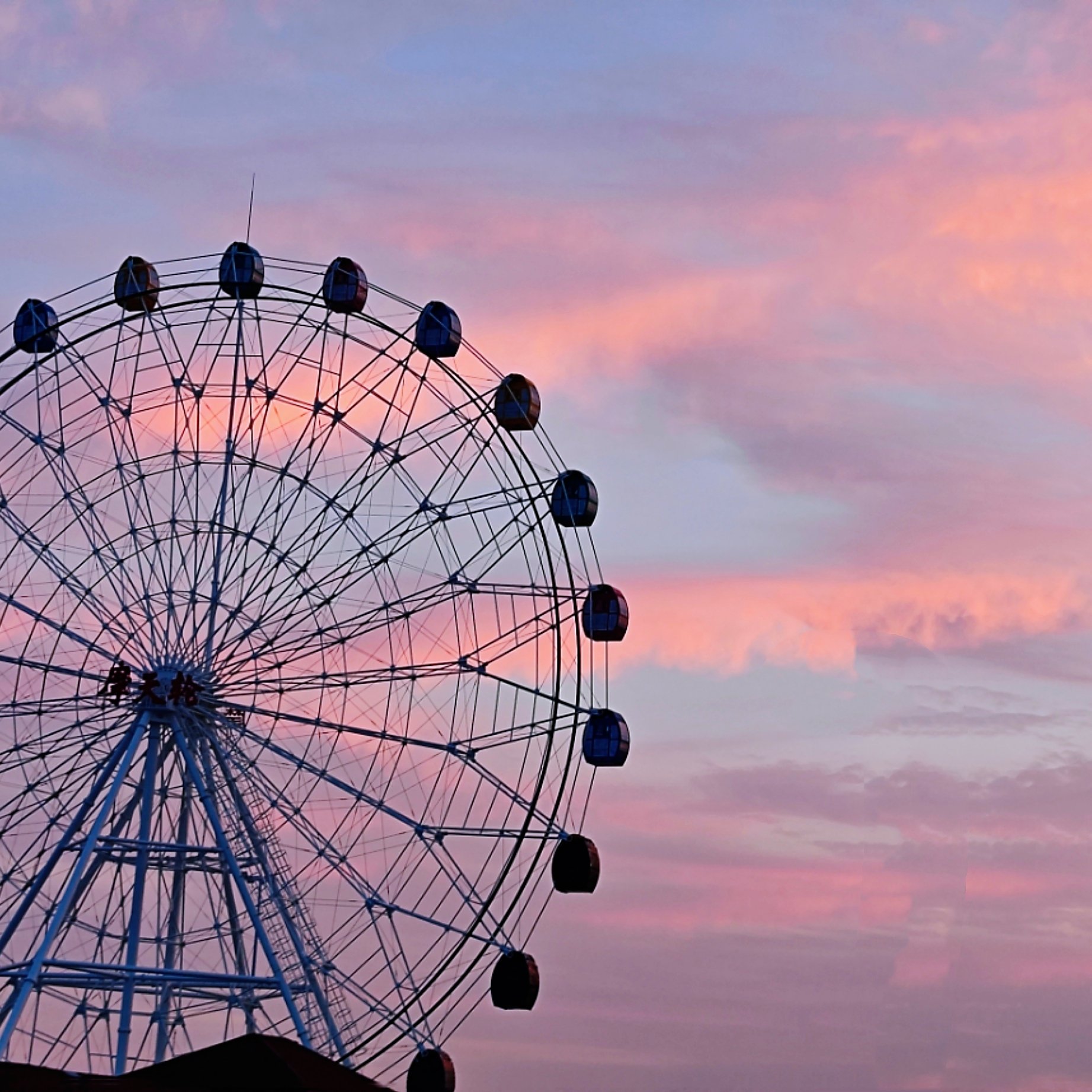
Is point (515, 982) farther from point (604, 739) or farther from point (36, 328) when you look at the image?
point (36, 328)

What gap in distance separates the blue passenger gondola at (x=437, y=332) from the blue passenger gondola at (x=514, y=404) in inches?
62.5

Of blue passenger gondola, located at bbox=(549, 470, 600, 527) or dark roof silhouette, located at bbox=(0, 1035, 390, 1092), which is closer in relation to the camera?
dark roof silhouette, located at bbox=(0, 1035, 390, 1092)

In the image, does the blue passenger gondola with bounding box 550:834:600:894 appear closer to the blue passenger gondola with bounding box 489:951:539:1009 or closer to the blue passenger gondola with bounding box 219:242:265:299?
the blue passenger gondola with bounding box 489:951:539:1009

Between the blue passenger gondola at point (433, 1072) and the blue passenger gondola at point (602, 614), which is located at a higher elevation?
the blue passenger gondola at point (602, 614)

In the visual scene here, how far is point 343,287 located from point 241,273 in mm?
2532

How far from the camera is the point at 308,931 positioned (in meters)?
53.4

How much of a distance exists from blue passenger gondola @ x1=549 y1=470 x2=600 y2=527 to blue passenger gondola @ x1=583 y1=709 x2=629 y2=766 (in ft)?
16.4

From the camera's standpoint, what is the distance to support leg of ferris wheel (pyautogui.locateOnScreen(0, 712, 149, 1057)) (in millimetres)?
50062

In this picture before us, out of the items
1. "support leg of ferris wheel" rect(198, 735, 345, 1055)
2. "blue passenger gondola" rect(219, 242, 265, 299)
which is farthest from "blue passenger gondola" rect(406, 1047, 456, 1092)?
"blue passenger gondola" rect(219, 242, 265, 299)

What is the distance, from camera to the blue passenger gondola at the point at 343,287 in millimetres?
57531

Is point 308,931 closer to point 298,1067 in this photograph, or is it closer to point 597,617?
point 298,1067

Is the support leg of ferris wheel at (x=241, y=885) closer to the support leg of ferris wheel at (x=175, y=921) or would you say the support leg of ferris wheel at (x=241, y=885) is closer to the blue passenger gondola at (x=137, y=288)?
the support leg of ferris wheel at (x=175, y=921)

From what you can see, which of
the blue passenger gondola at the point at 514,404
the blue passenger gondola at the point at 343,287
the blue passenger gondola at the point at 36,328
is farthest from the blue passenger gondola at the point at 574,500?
the blue passenger gondola at the point at 36,328

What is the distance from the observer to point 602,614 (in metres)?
57.8
